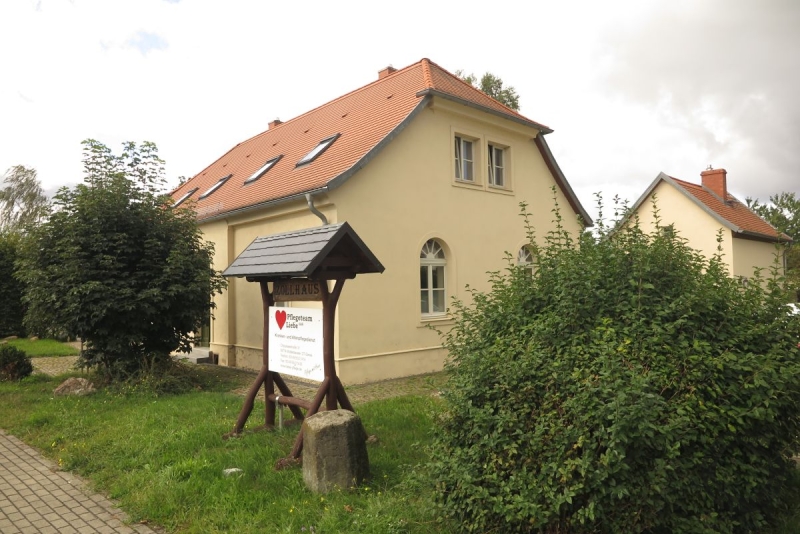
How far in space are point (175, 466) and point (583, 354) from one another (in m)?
4.09

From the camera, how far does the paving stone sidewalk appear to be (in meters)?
4.63

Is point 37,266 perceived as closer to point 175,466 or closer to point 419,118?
point 175,466

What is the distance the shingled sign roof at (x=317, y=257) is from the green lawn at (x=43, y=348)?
42.3 feet

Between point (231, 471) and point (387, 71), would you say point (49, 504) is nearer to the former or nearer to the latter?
point (231, 471)

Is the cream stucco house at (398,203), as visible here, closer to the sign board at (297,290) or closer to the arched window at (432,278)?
the arched window at (432,278)

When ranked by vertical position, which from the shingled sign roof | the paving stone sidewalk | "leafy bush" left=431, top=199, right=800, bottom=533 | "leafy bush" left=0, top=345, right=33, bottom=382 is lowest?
the paving stone sidewalk

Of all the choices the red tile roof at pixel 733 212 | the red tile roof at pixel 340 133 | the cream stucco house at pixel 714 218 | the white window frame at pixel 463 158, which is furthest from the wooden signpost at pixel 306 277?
the red tile roof at pixel 733 212

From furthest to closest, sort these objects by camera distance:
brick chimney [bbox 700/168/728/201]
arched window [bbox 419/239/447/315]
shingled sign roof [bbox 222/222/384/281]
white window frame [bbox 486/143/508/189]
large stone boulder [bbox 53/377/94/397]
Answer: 1. brick chimney [bbox 700/168/728/201]
2. white window frame [bbox 486/143/508/189]
3. arched window [bbox 419/239/447/315]
4. large stone boulder [bbox 53/377/94/397]
5. shingled sign roof [bbox 222/222/384/281]

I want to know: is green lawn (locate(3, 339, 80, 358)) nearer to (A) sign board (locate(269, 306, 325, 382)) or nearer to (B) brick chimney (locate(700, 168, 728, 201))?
(A) sign board (locate(269, 306, 325, 382))

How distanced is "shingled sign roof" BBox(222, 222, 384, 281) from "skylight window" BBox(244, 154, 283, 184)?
925 centimetres

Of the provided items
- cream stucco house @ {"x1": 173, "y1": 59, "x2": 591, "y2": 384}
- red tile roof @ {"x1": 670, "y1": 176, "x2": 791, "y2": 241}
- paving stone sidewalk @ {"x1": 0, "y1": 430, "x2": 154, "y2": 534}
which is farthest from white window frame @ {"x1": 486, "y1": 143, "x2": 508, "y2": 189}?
red tile roof @ {"x1": 670, "y1": 176, "x2": 791, "y2": 241}

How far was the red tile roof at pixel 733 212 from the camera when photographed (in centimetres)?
2402

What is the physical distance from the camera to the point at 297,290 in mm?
6301

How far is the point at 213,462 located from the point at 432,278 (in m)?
8.00
